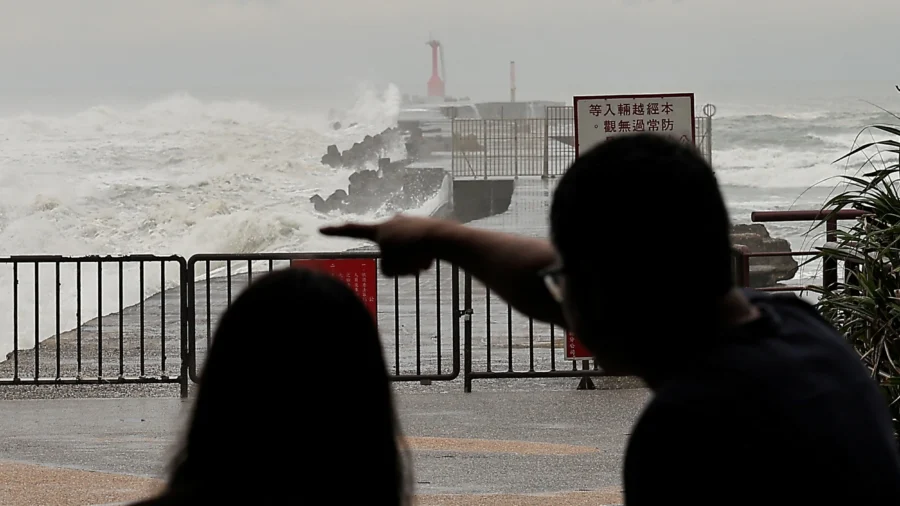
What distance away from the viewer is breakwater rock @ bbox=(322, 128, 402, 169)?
172ft

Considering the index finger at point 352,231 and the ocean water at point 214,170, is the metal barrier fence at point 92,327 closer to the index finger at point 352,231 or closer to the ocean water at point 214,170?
the ocean water at point 214,170

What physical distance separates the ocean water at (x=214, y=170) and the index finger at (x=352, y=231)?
2873cm

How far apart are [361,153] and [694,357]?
51741mm

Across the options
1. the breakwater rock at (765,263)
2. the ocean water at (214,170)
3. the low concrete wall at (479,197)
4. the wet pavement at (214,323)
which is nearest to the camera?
the wet pavement at (214,323)

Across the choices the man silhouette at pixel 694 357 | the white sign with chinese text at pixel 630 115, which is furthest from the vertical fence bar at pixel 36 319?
the man silhouette at pixel 694 357

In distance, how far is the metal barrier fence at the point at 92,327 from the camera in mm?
10008

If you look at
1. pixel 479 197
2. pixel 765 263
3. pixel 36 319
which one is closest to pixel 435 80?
pixel 479 197

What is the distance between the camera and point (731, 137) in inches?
2121

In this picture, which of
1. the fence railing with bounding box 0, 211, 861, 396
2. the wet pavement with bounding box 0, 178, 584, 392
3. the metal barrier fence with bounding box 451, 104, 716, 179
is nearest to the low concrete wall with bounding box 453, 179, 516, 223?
the metal barrier fence with bounding box 451, 104, 716, 179

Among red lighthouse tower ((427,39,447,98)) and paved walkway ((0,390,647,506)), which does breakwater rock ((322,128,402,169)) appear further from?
paved walkway ((0,390,647,506))

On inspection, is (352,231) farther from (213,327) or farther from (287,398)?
(213,327)

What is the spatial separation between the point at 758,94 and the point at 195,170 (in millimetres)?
42074

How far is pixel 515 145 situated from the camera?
121 feet

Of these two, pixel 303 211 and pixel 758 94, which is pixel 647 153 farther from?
pixel 758 94
